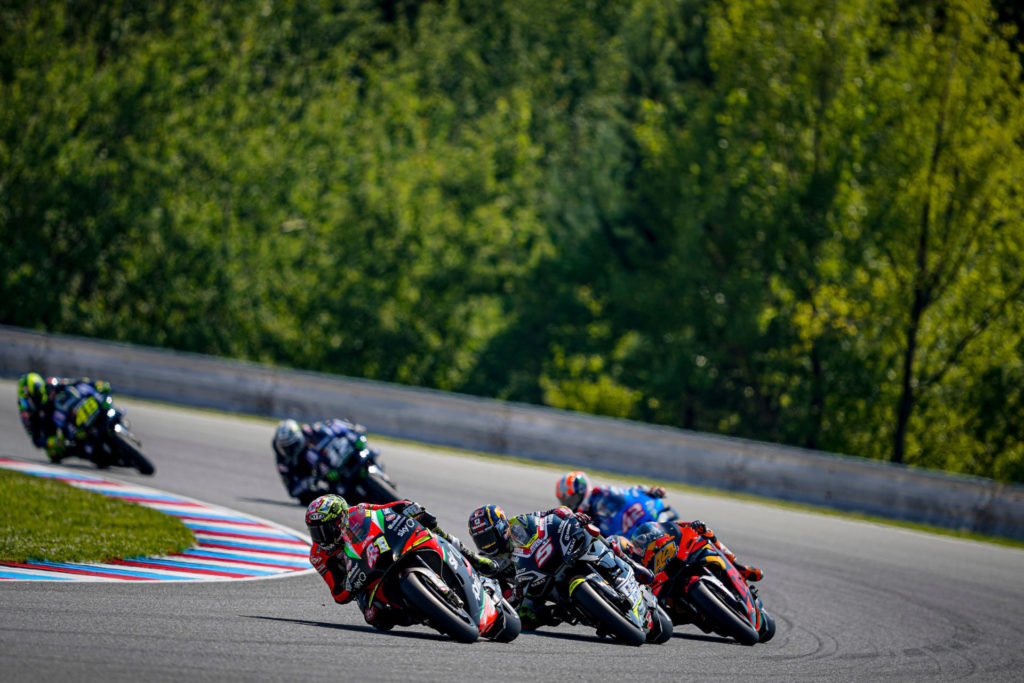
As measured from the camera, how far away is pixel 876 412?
27.2 m

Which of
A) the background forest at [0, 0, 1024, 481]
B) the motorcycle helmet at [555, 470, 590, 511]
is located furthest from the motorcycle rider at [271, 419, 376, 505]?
the background forest at [0, 0, 1024, 481]

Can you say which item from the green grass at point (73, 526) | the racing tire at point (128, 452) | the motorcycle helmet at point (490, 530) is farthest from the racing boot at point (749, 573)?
the racing tire at point (128, 452)

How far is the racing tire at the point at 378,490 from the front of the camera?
13.0m

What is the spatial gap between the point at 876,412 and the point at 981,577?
553 inches

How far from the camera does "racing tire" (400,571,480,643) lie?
749cm

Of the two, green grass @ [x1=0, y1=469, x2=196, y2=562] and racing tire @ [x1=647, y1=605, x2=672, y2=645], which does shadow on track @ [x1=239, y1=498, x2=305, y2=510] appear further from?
racing tire @ [x1=647, y1=605, x2=672, y2=645]

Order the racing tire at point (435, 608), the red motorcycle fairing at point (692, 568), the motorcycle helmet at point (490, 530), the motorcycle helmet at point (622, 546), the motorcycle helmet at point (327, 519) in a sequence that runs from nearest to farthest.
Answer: the racing tire at point (435, 608)
the motorcycle helmet at point (327, 519)
the motorcycle helmet at point (490, 530)
the motorcycle helmet at point (622, 546)
the red motorcycle fairing at point (692, 568)

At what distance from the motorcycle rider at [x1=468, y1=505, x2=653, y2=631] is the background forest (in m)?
18.1

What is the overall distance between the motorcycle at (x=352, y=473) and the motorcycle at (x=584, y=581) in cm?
469

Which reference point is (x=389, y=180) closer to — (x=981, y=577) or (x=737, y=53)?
(x=737, y=53)

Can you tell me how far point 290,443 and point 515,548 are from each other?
5336 mm

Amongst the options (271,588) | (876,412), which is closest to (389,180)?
(876,412)

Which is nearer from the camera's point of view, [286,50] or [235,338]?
[235,338]

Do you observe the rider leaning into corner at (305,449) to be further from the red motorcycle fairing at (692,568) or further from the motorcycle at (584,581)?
the motorcycle at (584,581)
